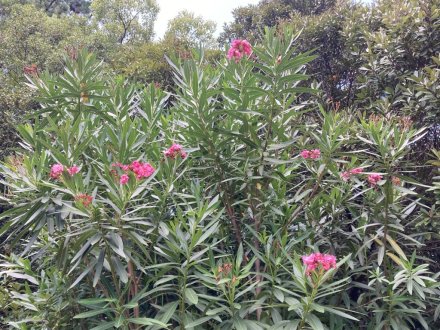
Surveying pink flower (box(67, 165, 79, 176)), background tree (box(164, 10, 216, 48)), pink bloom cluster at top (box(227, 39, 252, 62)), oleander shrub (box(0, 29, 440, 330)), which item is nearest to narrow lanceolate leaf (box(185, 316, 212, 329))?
oleander shrub (box(0, 29, 440, 330))

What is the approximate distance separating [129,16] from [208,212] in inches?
451

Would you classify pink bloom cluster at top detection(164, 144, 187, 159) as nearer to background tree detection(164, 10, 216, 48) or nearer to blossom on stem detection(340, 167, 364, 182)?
blossom on stem detection(340, 167, 364, 182)

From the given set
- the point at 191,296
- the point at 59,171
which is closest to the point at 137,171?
the point at 59,171

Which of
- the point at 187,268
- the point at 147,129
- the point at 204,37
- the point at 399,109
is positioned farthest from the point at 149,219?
the point at 204,37

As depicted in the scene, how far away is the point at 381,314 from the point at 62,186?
1.68 meters

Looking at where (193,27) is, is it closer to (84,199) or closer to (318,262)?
(84,199)

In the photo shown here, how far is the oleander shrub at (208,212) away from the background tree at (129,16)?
401 inches

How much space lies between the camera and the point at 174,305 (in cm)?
234

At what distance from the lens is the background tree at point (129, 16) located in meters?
12.6

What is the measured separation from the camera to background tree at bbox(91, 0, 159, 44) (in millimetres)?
12609

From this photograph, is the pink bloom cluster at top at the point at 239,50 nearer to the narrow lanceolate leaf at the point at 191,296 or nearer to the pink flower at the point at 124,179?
the pink flower at the point at 124,179

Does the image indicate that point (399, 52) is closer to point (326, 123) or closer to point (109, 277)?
point (326, 123)

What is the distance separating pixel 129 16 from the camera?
12820 mm

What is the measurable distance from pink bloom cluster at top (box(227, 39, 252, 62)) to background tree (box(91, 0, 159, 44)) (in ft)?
33.4
